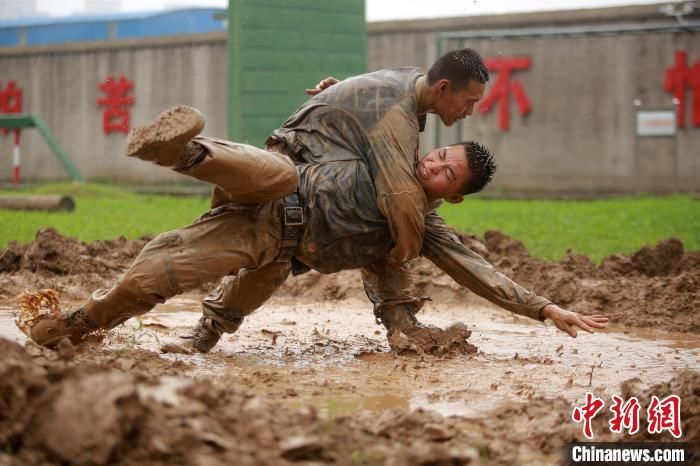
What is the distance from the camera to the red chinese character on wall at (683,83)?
685 inches

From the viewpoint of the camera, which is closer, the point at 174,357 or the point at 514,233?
the point at 174,357

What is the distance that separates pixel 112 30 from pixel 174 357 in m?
23.7

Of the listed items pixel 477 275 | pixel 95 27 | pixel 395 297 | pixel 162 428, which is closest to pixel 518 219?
pixel 395 297

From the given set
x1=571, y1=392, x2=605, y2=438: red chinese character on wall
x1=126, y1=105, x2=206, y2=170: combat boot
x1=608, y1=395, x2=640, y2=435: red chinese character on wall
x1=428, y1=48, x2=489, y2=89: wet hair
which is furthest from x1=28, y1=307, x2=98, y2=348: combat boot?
x1=608, y1=395, x2=640, y2=435: red chinese character on wall

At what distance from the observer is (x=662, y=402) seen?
13.7ft

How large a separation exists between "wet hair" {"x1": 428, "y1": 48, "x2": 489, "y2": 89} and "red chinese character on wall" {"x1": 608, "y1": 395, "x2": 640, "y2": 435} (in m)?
2.02

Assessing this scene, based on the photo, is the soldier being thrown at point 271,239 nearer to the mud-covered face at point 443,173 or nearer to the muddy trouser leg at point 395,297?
the mud-covered face at point 443,173

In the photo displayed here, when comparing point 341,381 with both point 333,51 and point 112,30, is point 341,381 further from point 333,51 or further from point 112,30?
point 112,30

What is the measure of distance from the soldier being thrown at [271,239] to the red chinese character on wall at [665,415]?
1.10m

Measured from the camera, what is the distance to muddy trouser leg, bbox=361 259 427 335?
20.0 feet

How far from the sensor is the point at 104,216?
42.5ft

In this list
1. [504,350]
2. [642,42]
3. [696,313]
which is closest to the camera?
[504,350]

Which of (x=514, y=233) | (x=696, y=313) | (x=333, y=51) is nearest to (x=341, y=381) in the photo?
(x=696, y=313)

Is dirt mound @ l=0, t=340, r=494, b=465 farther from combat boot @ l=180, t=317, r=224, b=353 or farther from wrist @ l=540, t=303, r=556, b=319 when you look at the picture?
combat boot @ l=180, t=317, r=224, b=353
